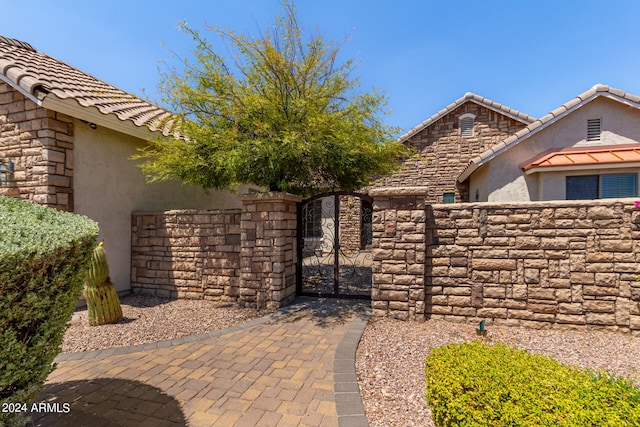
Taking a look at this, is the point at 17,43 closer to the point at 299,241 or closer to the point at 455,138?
the point at 299,241

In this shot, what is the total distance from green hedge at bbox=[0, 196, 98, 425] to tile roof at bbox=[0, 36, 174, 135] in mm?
4559

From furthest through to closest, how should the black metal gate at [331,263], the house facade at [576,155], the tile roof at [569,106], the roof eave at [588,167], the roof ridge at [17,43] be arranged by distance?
1. the tile roof at [569,106]
2. the house facade at [576,155]
3. the roof ridge at [17,43]
4. the roof eave at [588,167]
5. the black metal gate at [331,263]

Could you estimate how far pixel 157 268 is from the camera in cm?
700

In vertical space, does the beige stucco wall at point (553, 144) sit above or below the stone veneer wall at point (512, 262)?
above

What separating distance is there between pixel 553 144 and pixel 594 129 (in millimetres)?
1147

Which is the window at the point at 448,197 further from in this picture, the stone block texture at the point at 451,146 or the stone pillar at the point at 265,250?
the stone pillar at the point at 265,250

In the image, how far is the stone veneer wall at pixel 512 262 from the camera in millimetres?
4703

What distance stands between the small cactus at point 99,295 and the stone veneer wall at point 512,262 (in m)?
4.80

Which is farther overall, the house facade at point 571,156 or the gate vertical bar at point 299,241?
the house facade at point 571,156

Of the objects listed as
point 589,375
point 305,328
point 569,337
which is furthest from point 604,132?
point 305,328

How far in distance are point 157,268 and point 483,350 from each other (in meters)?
6.98

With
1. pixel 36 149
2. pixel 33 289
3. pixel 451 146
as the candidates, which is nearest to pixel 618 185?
pixel 451 146

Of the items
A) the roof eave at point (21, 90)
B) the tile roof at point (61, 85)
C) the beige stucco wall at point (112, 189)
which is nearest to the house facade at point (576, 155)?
the tile roof at point (61, 85)

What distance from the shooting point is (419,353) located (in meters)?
4.04
